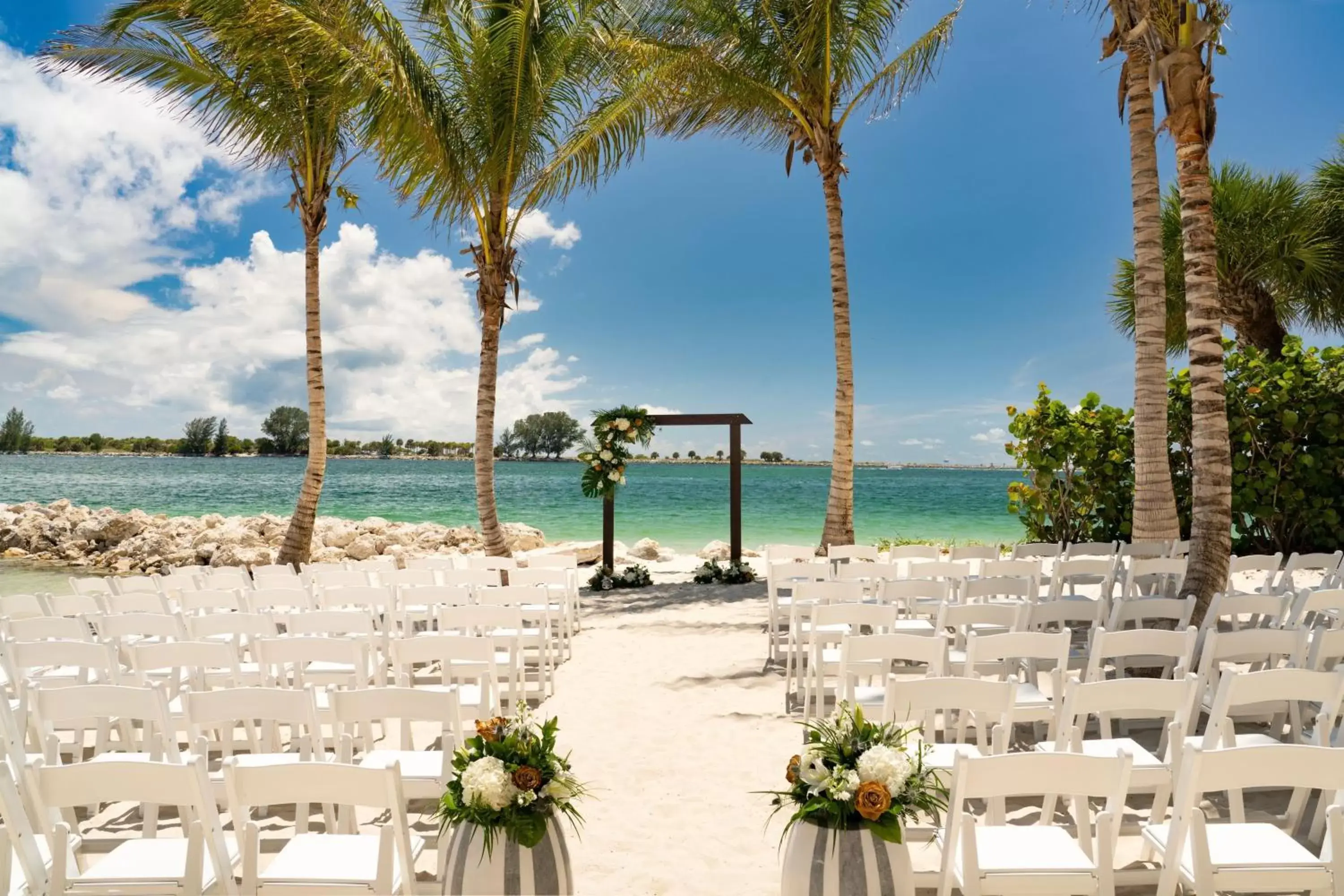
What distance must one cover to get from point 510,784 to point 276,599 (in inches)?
188

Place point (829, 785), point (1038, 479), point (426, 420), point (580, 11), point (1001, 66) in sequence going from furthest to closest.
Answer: point (426, 420) → point (1001, 66) → point (1038, 479) → point (580, 11) → point (829, 785)

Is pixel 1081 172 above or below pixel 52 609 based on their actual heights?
above

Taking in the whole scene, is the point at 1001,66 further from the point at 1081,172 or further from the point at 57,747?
the point at 57,747

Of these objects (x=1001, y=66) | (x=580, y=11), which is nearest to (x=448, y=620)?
(x=580, y=11)

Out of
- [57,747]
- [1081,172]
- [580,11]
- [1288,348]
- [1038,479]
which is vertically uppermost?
[1081,172]

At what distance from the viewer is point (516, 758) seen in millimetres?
2744

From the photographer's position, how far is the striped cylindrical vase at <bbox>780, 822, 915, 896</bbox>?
2.62 m

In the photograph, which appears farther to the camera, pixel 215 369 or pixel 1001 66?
pixel 215 369

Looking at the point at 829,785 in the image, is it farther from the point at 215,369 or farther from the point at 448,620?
the point at 215,369

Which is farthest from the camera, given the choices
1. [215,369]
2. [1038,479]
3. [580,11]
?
[215,369]

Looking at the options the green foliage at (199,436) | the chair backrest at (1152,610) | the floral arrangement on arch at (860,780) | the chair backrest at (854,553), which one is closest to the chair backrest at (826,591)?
the chair backrest at (1152,610)

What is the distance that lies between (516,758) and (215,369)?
7977cm

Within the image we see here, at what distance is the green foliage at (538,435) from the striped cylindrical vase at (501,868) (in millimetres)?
58453

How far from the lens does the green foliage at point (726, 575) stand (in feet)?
42.3
